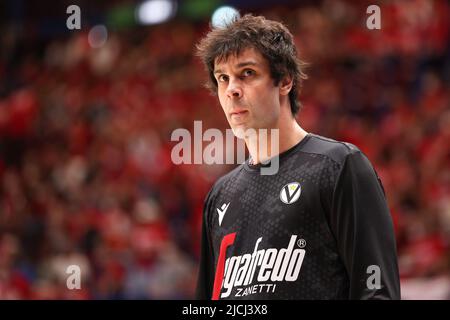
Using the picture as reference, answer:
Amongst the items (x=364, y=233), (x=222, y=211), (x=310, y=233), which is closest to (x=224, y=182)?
(x=222, y=211)

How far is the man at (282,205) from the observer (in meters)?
1.93

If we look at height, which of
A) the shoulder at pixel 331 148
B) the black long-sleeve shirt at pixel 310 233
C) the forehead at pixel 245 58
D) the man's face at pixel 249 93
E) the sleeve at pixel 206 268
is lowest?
the sleeve at pixel 206 268

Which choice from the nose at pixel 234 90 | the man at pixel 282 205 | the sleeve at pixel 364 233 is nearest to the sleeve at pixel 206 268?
the man at pixel 282 205

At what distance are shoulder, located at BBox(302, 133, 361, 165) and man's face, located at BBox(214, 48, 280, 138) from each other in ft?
0.43

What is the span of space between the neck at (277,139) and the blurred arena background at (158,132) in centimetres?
275

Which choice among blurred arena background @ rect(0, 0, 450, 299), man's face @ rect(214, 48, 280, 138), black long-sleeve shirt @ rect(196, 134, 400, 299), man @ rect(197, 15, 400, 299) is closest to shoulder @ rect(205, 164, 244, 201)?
man @ rect(197, 15, 400, 299)

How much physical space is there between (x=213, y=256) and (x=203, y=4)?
25.7ft

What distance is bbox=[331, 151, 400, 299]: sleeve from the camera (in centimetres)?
187

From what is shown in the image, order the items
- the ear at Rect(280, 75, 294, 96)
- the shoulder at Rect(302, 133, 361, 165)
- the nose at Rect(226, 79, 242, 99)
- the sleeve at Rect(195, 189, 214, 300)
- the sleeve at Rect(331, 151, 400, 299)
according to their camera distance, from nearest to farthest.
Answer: the sleeve at Rect(331, 151, 400, 299)
the shoulder at Rect(302, 133, 361, 165)
the nose at Rect(226, 79, 242, 99)
the ear at Rect(280, 75, 294, 96)
the sleeve at Rect(195, 189, 214, 300)

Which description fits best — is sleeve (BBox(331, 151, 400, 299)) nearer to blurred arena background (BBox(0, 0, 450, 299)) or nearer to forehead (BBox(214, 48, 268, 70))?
forehead (BBox(214, 48, 268, 70))

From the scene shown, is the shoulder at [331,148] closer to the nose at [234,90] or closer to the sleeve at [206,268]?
the nose at [234,90]

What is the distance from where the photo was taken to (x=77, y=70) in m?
9.30
